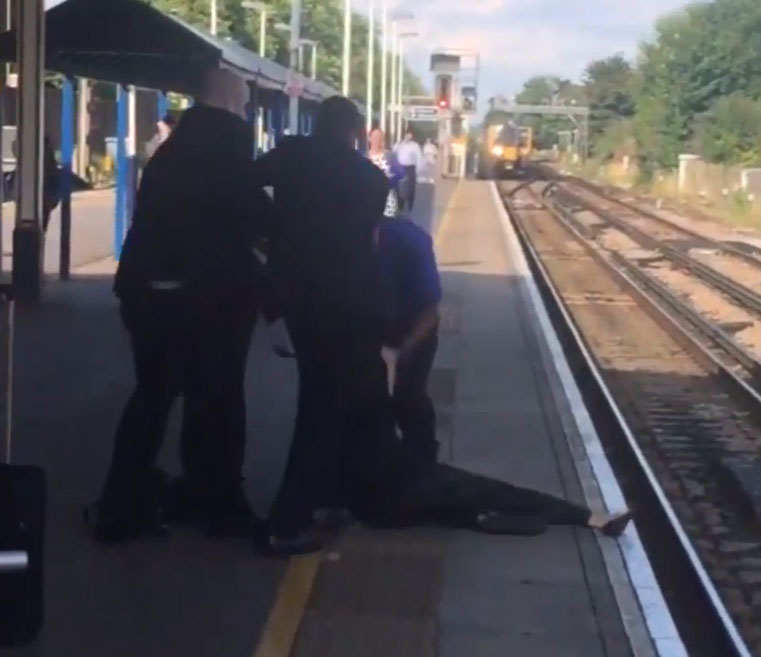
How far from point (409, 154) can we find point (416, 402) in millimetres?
20006

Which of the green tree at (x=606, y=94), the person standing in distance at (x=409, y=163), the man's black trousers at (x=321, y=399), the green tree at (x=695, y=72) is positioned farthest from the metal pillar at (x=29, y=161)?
the green tree at (x=606, y=94)

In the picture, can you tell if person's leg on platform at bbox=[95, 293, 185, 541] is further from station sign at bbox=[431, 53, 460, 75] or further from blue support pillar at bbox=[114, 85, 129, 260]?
station sign at bbox=[431, 53, 460, 75]

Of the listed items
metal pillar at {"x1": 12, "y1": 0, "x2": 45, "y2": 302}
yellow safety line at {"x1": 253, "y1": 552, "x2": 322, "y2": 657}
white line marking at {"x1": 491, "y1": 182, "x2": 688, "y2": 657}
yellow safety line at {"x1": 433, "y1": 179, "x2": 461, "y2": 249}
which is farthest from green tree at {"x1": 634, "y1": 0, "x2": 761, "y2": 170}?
yellow safety line at {"x1": 253, "y1": 552, "x2": 322, "y2": 657}

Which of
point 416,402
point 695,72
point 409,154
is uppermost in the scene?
point 695,72

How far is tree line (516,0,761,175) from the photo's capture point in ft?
218

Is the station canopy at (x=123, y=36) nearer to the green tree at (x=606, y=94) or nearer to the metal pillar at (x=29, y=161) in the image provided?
the metal pillar at (x=29, y=161)

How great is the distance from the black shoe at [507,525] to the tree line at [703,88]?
57.7 metres

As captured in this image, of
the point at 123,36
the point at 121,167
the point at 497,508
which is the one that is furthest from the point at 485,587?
the point at 121,167

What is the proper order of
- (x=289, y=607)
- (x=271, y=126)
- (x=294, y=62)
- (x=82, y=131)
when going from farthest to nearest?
1. (x=82, y=131)
2. (x=271, y=126)
3. (x=294, y=62)
4. (x=289, y=607)

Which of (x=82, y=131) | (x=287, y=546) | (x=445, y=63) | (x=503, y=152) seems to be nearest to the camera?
(x=287, y=546)

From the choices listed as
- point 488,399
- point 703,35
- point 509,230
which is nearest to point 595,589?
point 488,399

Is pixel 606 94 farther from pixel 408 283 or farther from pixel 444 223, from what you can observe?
pixel 408 283

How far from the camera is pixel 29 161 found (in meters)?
17.0

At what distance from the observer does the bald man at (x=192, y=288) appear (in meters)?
7.66
